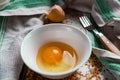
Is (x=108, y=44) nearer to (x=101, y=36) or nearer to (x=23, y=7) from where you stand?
(x=101, y=36)

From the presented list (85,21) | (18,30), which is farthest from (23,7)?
(85,21)

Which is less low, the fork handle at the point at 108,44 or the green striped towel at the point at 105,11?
the green striped towel at the point at 105,11

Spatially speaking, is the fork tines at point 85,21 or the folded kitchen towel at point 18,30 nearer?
the folded kitchen towel at point 18,30

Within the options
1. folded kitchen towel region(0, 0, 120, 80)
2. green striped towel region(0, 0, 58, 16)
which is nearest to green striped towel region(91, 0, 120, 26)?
folded kitchen towel region(0, 0, 120, 80)

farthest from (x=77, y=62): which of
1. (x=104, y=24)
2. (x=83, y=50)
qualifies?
(x=104, y=24)

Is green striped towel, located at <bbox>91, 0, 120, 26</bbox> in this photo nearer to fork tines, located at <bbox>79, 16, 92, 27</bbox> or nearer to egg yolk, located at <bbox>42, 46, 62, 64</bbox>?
fork tines, located at <bbox>79, 16, 92, 27</bbox>

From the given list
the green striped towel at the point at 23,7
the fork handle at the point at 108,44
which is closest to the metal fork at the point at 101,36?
the fork handle at the point at 108,44

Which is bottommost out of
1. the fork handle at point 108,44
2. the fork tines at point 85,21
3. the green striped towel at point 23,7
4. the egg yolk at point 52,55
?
the egg yolk at point 52,55

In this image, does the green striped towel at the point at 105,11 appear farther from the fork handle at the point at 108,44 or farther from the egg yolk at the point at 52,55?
the egg yolk at the point at 52,55
